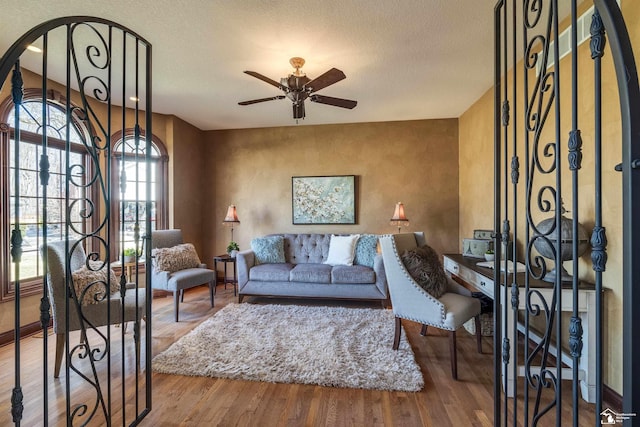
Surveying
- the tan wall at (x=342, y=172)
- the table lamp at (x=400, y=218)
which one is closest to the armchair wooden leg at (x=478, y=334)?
the table lamp at (x=400, y=218)

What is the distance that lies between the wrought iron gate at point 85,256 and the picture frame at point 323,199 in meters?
2.51

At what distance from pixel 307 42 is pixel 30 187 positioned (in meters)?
3.27

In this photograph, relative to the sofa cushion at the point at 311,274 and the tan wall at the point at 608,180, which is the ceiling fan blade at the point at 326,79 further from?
the sofa cushion at the point at 311,274

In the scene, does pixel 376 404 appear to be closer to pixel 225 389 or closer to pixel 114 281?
pixel 225 389

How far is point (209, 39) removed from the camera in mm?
2588

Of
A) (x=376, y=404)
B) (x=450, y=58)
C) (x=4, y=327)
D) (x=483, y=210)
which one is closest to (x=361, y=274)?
(x=483, y=210)

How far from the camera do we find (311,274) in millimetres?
3986

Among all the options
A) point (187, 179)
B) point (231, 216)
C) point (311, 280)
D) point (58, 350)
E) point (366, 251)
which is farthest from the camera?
point (187, 179)

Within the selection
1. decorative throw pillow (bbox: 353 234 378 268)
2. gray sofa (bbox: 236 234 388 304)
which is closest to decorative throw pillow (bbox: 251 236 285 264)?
gray sofa (bbox: 236 234 388 304)

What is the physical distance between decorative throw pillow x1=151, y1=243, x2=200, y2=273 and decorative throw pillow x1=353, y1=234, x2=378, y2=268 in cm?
214

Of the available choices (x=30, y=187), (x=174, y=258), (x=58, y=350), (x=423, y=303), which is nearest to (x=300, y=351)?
(x=423, y=303)

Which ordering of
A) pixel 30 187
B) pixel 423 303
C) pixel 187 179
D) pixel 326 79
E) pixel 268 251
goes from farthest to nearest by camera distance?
pixel 187 179 < pixel 268 251 < pixel 30 187 < pixel 326 79 < pixel 423 303

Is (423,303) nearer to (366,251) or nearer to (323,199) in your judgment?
(366,251)

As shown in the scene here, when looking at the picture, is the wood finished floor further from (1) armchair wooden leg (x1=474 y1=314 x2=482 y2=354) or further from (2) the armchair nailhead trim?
(2) the armchair nailhead trim
